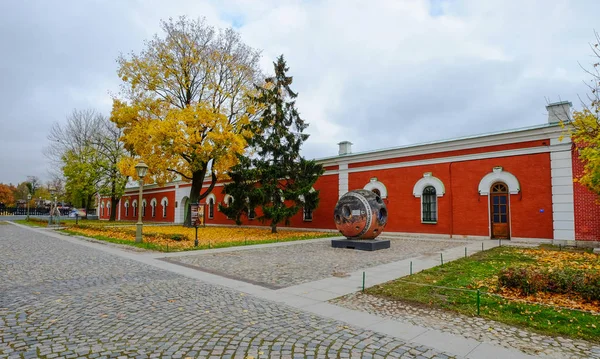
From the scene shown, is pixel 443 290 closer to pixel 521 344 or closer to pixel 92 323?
pixel 521 344

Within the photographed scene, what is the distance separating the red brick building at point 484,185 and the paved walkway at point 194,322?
40.6 ft

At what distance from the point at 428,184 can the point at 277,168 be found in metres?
9.16

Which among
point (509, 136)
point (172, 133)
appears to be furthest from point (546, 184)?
point (172, 133)

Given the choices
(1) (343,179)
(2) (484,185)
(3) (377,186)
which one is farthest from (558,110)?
(1) (343,179)

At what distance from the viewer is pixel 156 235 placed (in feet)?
60.8

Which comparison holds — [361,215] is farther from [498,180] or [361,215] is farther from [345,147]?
[345,147]

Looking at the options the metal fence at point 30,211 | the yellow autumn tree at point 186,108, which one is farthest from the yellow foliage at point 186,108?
the metal fence at point 30,211

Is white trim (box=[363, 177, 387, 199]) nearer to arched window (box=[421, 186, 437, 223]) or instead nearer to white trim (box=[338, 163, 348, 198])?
white trim (box=[338, 163, 348, 198])

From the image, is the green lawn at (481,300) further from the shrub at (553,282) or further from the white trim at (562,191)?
the white trim at (562,191)

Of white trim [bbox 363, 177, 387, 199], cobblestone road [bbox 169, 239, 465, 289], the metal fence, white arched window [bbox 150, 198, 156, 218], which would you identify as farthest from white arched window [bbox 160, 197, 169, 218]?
the metal fence

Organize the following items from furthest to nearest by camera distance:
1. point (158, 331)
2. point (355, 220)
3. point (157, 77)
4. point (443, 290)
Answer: point (157, 77) < point (355, 220) < point (443, 290) < point (158, 331)

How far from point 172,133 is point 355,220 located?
14.0m

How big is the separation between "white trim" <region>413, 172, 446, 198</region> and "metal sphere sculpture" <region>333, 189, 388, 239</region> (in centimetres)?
644

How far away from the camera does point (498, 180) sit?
1830 cm
